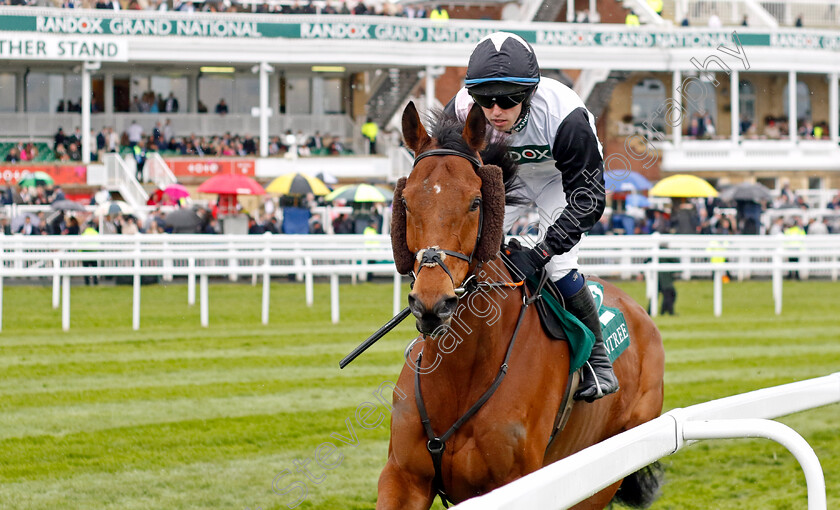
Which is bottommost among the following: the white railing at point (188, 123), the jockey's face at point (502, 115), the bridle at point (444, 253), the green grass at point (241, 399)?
the green grass at point (241, 399)

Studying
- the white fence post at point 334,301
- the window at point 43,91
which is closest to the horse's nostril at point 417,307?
the white fence post at point 334,301

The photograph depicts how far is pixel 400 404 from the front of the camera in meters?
3.54

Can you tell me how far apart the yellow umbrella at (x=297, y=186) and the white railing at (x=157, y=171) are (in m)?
6.76

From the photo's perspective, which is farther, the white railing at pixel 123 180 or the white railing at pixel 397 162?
the white railing at pixel 397 162

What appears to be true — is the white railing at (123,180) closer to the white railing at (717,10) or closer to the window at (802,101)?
the white railing at (717,10)

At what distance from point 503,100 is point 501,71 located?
114 millimetres

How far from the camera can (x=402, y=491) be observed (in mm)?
3420

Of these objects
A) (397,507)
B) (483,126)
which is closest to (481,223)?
(483,126)

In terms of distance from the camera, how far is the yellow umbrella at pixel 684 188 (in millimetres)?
17844

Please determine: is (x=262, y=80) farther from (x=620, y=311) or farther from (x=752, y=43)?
(x=620, y=311)

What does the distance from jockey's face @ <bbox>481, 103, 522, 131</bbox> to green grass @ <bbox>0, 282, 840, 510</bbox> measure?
2266 mm

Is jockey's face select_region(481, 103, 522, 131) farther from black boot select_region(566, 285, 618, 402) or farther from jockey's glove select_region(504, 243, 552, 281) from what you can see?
black boot select_region(566, 285, 618, 402)

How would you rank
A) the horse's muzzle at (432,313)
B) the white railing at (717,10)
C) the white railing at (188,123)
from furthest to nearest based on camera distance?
the white railing at (717,10) < the white railing at (188,123) < the horse's muzzle at (432,313)

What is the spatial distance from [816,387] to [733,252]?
11.1 m
